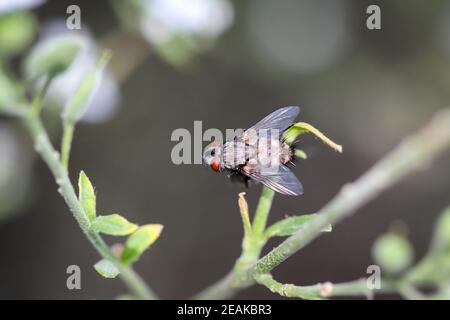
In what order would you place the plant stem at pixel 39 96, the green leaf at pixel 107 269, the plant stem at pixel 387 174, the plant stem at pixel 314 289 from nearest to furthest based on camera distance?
the plant stem at pixel 387 174 → the plant stem at pixel 314 289 → the green leaf at pixel 107 269 → the plant stem at pixel 39 96

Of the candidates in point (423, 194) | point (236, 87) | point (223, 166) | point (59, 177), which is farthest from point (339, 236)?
point (59, 177)

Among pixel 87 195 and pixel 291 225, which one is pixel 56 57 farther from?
pixel 291 225

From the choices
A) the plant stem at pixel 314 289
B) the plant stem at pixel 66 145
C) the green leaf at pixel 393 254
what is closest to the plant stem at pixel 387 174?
the plant stem at pixel 314 289

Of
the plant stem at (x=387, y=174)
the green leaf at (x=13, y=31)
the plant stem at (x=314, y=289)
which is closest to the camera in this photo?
the plant stem at (x=387, y=174)

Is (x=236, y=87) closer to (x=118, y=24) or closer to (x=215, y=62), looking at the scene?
(x=215, y=62)

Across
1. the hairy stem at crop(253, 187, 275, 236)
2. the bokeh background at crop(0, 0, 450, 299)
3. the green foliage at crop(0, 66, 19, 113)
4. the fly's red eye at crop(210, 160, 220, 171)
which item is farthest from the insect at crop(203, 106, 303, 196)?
the bokeh background at crop(0, 0, 450, 299)

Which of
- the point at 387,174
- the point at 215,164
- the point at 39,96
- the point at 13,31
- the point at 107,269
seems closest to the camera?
the point at 387,174

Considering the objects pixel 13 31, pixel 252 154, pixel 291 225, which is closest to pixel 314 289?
pixel 291 225

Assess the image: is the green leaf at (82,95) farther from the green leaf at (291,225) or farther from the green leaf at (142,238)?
the green leaf at (291,225)
